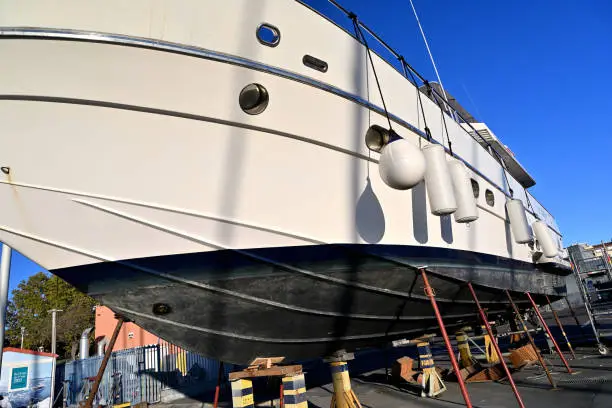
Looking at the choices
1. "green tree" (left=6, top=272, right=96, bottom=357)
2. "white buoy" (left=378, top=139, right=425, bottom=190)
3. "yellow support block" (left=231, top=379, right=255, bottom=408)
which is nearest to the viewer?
"white buoy" (left=378, top=139, right=425, bottom=190)

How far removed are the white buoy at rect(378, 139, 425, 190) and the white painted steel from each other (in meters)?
0.35

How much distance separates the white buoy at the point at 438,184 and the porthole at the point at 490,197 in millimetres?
2645

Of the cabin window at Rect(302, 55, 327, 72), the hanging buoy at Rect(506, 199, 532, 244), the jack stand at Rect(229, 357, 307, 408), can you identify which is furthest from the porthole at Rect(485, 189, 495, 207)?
the jack stand at Rect(229, 357, 307, 408)

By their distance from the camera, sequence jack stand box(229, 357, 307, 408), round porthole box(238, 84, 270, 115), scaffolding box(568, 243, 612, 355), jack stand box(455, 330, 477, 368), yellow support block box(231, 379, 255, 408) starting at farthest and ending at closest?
1. scaffolding box(568, 243, 612, 355)
2. jack stand box(455, 330, 477, 368)
3. yellow support block box(231, 379, 255, 408)
4. jack stand box(229, 357, 307, 408)
5. round porthole box(238, 84, 270, 115)

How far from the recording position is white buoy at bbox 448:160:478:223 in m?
3.51

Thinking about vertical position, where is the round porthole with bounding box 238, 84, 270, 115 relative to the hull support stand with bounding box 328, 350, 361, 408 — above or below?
above

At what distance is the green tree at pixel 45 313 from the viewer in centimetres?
2416

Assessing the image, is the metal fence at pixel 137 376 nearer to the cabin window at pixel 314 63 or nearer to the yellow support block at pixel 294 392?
the yellow support block at pixel 294 392

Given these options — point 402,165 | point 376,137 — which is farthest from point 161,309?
point 376,137

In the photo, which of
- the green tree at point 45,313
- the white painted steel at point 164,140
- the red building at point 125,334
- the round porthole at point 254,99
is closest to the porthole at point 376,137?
the white painted steel at point 164,140

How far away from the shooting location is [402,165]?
2842mm

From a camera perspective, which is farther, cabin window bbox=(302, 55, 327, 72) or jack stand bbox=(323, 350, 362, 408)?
jack stand bbox=(323, 350, 362, 408)

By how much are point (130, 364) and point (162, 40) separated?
30.7 feet

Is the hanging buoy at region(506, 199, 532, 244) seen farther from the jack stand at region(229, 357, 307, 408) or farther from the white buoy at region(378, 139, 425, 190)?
the jack stand at region(229, 357, 307, 408)
